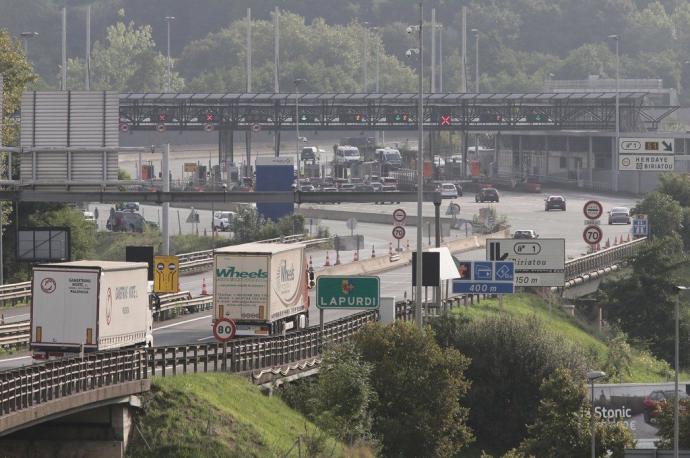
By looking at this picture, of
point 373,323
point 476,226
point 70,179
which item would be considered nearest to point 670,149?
point 476,226

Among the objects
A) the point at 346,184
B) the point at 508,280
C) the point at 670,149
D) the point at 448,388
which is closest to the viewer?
the point at 448,388

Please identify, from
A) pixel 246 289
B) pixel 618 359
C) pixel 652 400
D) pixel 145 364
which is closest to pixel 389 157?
pixel 618 359

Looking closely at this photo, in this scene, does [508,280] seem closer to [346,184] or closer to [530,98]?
[346,184]

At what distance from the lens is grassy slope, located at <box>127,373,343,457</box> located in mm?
37375

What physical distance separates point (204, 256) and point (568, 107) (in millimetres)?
67094

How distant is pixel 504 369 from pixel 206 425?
1673cm

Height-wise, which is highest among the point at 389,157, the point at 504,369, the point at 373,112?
the point at 373,112

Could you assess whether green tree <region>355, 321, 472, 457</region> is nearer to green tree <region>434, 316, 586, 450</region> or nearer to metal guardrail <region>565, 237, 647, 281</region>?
green tree <region>434, 316, 586, 450</region>

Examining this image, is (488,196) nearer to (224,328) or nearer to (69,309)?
(224,328)

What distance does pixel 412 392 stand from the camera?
44875 mm

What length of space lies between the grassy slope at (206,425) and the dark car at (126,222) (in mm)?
65081

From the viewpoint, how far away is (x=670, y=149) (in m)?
95.2

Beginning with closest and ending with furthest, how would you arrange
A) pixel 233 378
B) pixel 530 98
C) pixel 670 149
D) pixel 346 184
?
1. pixel 233 378
2. pixel 670 149
3. pixel 346 184
4. pixel 530 98

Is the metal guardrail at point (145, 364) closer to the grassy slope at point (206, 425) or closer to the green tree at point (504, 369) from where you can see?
the grassy slope at point (206, 425)
